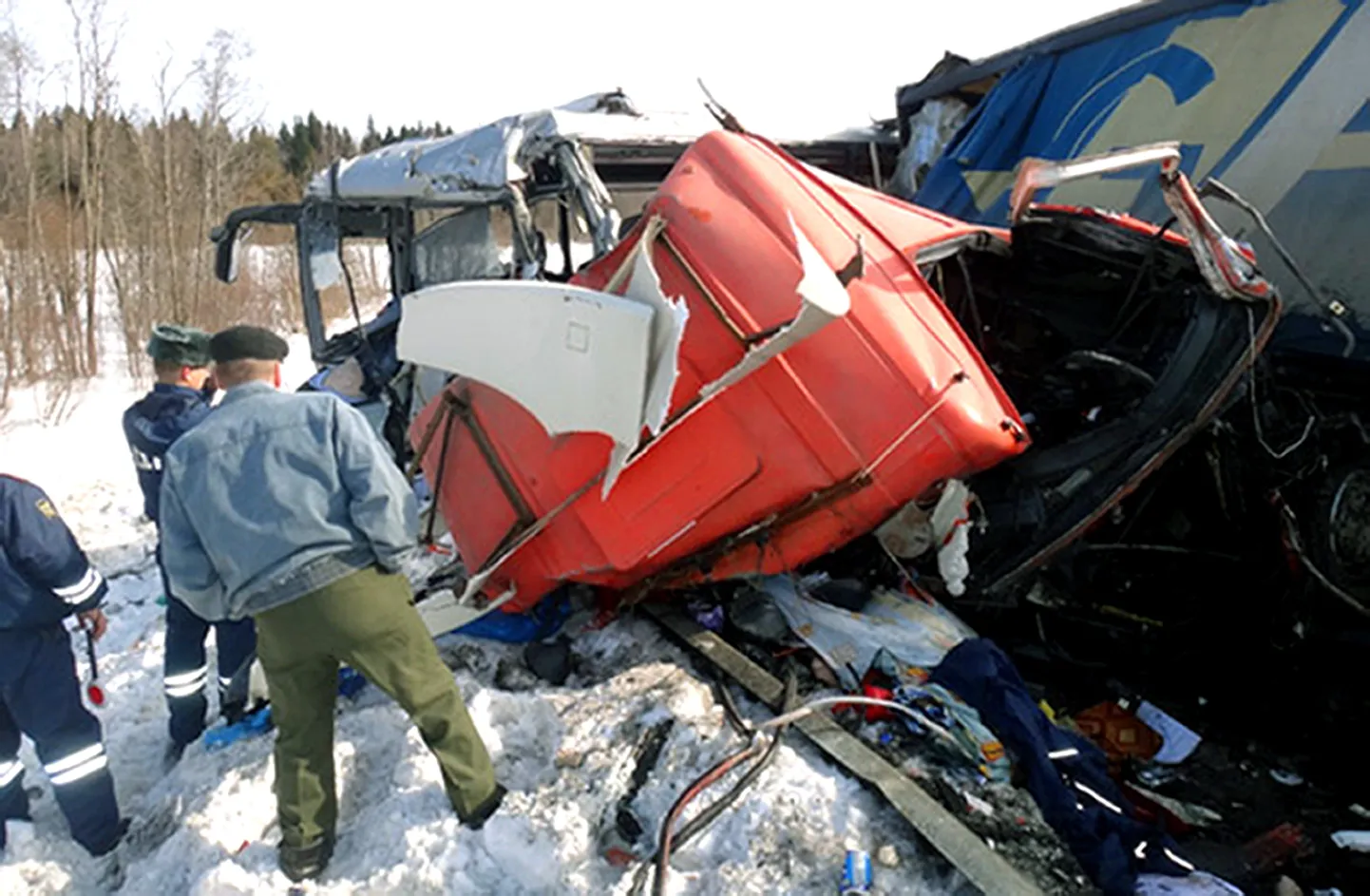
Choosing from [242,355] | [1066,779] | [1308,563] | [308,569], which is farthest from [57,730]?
[1308,563]

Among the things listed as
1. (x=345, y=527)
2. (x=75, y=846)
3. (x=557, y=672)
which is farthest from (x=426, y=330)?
(x=75, y=846)

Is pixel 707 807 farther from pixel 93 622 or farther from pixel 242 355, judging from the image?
pixel 93 622

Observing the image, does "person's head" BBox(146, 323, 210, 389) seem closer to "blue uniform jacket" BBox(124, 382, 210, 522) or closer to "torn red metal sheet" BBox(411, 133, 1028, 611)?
"blue uniform jacket" BBox(124, 382, 210, 522)

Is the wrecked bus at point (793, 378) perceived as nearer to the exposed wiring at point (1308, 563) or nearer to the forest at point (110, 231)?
the exposed wiring at point (1308, 563)

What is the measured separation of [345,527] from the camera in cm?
245

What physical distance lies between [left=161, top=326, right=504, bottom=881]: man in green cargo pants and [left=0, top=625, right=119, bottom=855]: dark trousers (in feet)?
2.59

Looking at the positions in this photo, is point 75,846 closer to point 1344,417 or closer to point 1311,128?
point 1344,417

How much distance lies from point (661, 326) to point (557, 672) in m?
1.49

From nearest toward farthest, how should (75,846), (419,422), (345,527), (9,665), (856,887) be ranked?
(856,887), (345,527), (9,665), (75,846), (419,422)

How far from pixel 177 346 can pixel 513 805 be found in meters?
2.35

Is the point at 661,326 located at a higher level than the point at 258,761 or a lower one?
higher

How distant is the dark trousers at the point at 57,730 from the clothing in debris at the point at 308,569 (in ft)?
2.54

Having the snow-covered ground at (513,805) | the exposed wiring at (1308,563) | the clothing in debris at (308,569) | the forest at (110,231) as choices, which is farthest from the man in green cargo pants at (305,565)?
the forest at (110,231)

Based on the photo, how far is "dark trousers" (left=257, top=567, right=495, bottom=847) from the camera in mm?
2424
